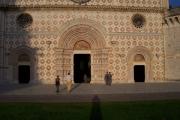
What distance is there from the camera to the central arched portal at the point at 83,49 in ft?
112

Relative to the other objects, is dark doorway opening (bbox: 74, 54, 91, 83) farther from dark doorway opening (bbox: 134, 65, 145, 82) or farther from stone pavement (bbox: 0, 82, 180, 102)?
stone pavement (bbox: 0, 82, 180, 102)

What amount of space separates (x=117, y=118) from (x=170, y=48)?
24714 mm

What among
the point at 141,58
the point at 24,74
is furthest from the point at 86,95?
the point at 141,58

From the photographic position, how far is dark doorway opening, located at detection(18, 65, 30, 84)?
34.2 meters

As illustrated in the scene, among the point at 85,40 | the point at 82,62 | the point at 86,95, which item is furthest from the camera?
the point at 82,62

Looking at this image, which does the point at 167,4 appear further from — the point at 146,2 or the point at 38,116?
the point at 38,116

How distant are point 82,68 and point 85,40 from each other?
4.90 meters

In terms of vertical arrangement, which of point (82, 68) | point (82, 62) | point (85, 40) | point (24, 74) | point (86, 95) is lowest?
point (86, 95)

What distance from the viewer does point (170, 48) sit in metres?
35.2

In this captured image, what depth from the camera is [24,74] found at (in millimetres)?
34438

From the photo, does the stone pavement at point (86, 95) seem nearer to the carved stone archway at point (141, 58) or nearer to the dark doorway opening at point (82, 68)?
the carved stone archway at point (141, 58)

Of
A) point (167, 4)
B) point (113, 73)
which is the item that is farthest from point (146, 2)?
point (113, 73)

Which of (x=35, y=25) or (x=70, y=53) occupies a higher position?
(x=35, y=25)

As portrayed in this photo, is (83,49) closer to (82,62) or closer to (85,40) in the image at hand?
(85,40)
